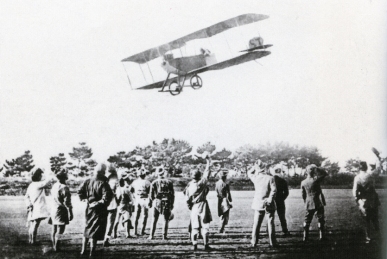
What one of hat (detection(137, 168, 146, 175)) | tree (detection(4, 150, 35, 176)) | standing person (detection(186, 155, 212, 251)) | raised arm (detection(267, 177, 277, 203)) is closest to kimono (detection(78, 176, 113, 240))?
hat (detection(137, 168, 146, 175))

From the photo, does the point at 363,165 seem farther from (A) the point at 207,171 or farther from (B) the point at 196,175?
(B) the point at 196,175

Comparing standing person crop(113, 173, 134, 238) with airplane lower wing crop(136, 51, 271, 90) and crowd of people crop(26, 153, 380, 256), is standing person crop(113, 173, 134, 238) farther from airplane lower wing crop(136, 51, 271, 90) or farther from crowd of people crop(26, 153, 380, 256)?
airplane lower wing crop(136, 51, 271, 90)

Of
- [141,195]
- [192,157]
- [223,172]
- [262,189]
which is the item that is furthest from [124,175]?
[262,189]

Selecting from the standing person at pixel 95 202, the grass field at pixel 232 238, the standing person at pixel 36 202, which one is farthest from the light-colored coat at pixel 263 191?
the standing person at pixel 36 202

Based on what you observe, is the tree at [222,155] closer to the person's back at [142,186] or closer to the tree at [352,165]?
the person's back at [142,186]

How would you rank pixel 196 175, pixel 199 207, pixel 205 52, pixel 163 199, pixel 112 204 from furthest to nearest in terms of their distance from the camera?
pixel 205 52, pixel 163 199, pixel 112 204, pixel 199 207, pixel 196 175

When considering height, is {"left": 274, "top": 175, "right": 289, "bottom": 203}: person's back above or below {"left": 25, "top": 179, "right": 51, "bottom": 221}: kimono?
below

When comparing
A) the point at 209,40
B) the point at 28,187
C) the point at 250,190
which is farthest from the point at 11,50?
the point at 250,190
